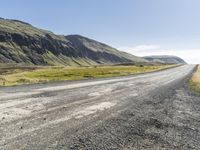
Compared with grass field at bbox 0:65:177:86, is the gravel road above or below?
above

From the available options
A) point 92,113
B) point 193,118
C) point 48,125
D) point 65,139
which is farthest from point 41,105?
point 193,118

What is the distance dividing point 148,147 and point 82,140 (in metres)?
2.07

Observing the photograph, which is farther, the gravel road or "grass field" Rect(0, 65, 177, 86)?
"grass field" Rect(0, 65, 177, 86)

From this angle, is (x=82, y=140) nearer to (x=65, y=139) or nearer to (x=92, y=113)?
(x=65, y=139)

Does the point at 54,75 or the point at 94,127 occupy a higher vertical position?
the point at 94,127

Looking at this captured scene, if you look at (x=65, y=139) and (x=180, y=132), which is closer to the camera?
(x=65, y=139)

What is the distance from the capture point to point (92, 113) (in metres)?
12.7

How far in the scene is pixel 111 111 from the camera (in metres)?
13.7

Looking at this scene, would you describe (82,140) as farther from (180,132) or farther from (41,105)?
(41,105)

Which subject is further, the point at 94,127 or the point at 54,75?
the point at 54,75

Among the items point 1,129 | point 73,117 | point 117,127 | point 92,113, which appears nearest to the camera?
point 1,129

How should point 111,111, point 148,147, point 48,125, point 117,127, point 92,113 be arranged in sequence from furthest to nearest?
point 111,111
point 92,113
point 117,127
point 48,125
point 148,147

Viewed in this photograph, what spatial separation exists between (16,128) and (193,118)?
8858 millimetres

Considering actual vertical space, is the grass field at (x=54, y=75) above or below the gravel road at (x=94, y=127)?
below
